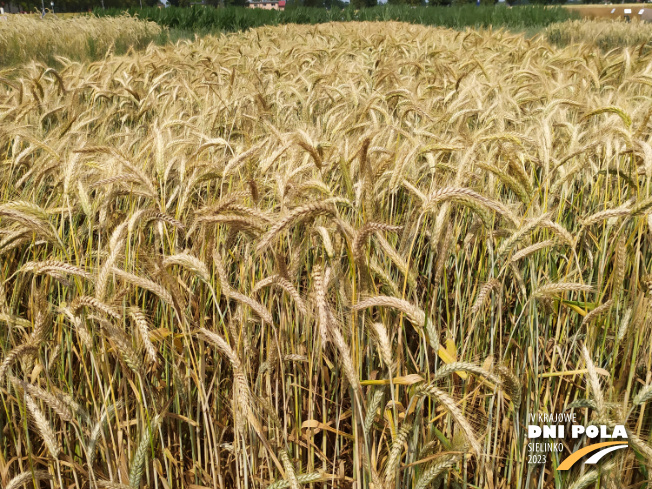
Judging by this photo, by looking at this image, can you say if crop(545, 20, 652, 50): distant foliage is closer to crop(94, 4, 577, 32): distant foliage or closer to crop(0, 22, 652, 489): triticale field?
crop(94, 4, 577, 32): distant foliage

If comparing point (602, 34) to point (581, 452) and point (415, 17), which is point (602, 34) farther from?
point (415, 17)

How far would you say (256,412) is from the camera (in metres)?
1.35

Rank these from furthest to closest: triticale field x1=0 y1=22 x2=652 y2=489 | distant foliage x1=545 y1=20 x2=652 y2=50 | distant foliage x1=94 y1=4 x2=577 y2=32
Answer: distant foliage x1=94 y1=4 x2=577 y2=32 < distant foliage x1=545 y1=20 x2=652 y2=50 < triticale field x1=0 y1=22 x2=652 y2=489

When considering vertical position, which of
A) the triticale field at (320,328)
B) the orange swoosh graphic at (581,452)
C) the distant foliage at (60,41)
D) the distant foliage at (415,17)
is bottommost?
the orange swoosh graphic at (581,452)

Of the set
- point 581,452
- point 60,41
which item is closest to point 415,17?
point 60,41

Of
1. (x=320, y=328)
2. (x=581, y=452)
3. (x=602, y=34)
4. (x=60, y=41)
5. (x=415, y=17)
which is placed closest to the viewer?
(x=320, y=328)

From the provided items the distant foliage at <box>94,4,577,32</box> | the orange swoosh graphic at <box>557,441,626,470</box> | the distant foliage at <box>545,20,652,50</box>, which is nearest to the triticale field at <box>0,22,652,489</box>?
the orange swoosh graphic at <box>557,441,626,470</box>

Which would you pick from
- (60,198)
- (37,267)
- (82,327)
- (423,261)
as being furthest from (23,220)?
(423,261)

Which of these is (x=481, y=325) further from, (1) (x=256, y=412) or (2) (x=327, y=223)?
(1) (x=256, y=412)

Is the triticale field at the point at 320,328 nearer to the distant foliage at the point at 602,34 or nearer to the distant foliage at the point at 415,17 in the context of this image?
the distant foliage at the point at 602,34

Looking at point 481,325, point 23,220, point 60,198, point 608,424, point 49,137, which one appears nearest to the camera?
point 608,424

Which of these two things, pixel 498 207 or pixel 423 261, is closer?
pixel 498 207

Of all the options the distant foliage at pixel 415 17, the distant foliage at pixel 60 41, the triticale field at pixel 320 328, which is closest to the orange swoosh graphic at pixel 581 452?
the triticale field at pixel 320 328

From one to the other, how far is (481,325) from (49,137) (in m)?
2.18
